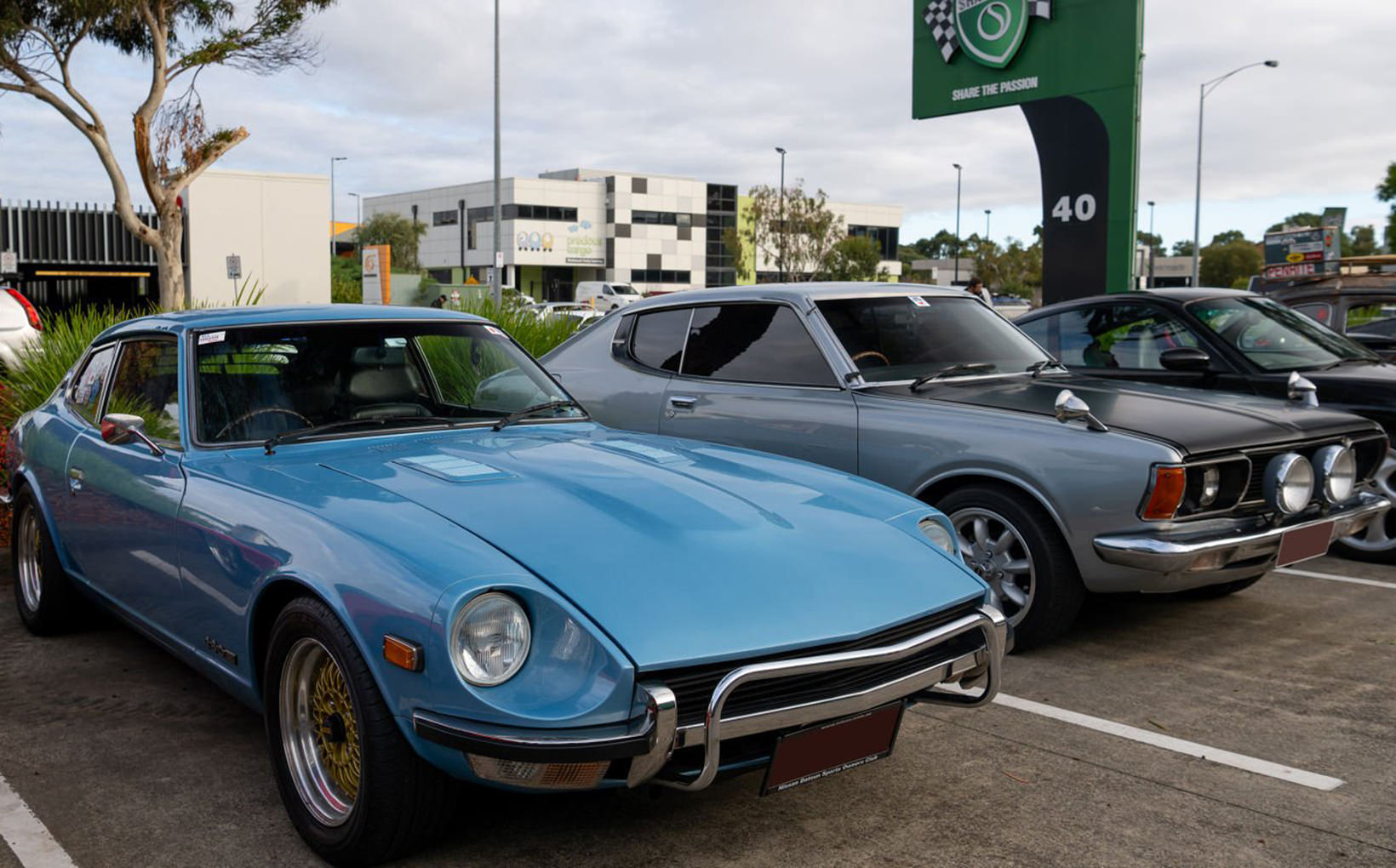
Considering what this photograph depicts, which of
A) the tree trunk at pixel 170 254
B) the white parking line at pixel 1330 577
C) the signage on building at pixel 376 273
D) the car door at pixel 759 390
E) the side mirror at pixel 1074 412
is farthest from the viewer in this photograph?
the tree trunk at pixel 170 254

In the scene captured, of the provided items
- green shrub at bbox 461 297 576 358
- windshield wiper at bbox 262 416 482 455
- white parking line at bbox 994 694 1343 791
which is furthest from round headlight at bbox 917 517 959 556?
green shrub at bbox 461 297 576 358

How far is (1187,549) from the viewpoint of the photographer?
174 inches

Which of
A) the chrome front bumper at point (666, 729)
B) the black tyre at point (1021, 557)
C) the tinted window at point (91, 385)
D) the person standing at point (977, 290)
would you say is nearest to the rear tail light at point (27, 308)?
the tinted window at point (91, 385)

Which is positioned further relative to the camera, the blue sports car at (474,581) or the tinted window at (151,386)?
the tinted window at (151,386)

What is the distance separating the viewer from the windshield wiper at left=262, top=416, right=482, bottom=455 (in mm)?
3732

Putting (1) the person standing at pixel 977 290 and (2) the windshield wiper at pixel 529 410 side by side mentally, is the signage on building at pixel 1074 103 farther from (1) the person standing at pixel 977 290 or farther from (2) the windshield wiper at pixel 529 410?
(2) the windshield wiper at pixel 529 410

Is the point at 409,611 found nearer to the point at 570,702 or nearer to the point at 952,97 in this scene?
the point at 570,702

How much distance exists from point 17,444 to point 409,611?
3.60 meters

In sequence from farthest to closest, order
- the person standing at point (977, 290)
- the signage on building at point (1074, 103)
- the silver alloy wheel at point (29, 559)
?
the signage on building at point (1074, 103) → the person standing at point (977, 290) → the silver alloy wheel at point (29, 559)

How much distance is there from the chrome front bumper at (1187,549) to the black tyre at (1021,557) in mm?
214

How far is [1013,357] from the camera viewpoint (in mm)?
5930

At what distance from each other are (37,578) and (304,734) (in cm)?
267

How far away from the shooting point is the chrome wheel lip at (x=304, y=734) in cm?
299

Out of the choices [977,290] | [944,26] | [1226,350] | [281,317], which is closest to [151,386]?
[281,317]
